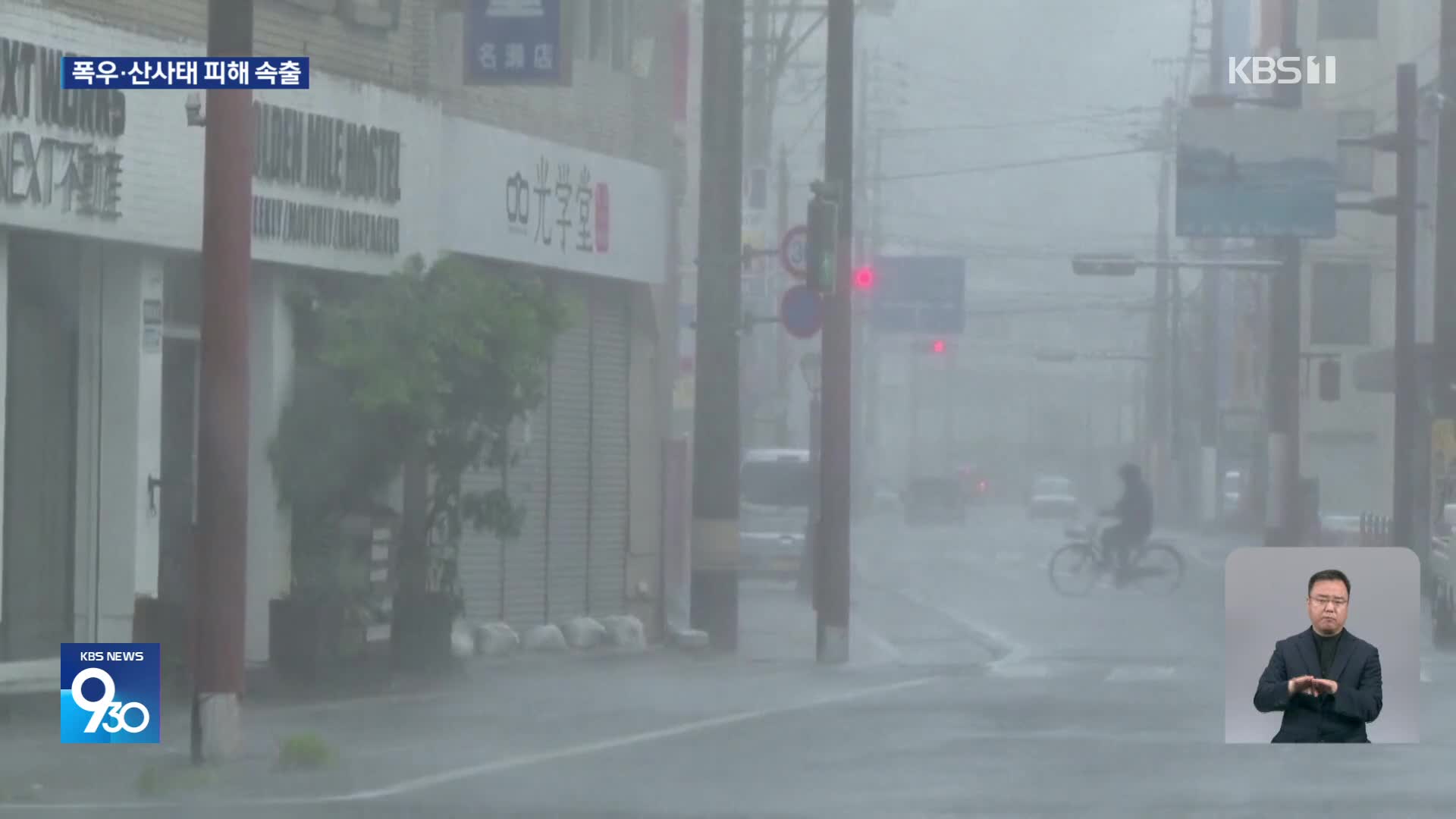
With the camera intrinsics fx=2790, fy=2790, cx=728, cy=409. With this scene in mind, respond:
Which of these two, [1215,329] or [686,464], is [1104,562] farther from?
[1215,329]

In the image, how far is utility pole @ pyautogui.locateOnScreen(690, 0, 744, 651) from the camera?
25.7 metres

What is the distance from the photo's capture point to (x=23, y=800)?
42.4 feet

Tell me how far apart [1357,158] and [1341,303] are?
3951mm

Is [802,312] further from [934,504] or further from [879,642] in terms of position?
[934,504]

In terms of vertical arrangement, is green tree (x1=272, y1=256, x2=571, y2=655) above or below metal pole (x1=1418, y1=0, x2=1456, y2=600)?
below

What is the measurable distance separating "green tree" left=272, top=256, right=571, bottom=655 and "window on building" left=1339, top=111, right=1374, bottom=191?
2132 inches

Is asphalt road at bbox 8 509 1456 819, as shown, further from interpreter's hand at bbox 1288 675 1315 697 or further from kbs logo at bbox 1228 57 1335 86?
kbs logo at bbox 1228 57 1335 86

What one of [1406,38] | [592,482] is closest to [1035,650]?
[592,482]

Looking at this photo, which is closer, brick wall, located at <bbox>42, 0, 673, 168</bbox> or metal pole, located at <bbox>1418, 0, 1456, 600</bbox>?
brick wall, located at <bbox>42, 0, 673, 168</bbox>

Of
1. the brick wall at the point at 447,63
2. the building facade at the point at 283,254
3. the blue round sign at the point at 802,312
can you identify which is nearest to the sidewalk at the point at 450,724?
the building facade at the point at 283,254

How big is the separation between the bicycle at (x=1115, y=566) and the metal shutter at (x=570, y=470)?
13.4 m

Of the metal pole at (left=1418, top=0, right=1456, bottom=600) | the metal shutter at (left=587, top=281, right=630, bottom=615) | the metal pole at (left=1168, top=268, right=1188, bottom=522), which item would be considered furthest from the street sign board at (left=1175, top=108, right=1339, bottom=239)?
the metal pole at (left=1168, top=268, right=1188, bottom=522)

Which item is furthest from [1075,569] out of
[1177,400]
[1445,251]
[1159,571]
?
[1177,400]

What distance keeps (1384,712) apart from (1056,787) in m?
7.26
